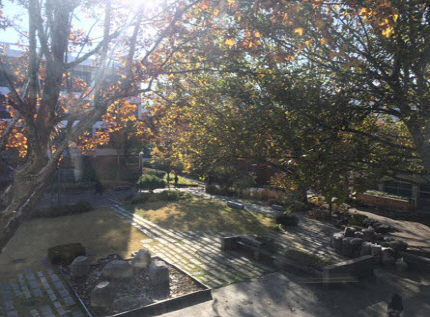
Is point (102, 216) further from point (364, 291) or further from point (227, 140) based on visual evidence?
point (364, 291)

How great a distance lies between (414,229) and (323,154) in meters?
13.4

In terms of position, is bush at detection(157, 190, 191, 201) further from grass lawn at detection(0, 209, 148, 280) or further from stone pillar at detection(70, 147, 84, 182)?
stone pillar at detection(70, 147, 84, 182)

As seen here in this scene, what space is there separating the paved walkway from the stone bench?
6.33 meters

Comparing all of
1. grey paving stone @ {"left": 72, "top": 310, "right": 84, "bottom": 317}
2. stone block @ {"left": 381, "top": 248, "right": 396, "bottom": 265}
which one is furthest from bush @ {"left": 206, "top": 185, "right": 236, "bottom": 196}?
grey paving stone @ {"left": 72, "top": 310, "right": 84, "bottom": 317}

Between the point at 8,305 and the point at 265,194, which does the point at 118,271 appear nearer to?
the point at 8,305

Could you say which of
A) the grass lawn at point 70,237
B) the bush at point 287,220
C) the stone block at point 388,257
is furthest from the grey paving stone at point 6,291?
the bush at point 287,220

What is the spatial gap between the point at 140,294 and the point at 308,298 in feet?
14.0

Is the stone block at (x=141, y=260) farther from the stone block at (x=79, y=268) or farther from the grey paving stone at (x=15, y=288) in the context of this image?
the grey paving stone at (x=15, y=288)

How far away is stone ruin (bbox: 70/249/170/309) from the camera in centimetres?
812

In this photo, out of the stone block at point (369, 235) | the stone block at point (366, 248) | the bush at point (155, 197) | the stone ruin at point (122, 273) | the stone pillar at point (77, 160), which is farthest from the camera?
the stone pillar at point (77, 160)

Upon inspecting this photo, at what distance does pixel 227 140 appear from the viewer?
37.0ft

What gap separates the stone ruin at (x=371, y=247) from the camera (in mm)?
11516

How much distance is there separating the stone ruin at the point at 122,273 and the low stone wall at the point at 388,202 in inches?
670

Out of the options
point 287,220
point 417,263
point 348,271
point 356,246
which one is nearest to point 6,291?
point 348,271
